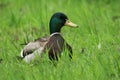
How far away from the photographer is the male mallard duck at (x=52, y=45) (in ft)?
22.5

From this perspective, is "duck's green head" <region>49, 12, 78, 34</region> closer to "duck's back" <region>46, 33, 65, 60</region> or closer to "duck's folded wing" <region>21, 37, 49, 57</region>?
"duck's back" <region>46, 33, 65, 60</region>

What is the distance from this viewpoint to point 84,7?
955 cm

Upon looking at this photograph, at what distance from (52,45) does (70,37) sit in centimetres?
102

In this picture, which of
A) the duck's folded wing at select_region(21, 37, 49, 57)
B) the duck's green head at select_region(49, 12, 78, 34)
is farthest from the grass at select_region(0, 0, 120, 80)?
the duck's green head at select_region(49, 12, 78, 34)

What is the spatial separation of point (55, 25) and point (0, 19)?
2649 millimetres

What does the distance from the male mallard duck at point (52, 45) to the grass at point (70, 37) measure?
0.17 m

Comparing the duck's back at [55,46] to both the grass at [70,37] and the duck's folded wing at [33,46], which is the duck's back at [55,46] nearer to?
the duck's folded wing at [33,46]

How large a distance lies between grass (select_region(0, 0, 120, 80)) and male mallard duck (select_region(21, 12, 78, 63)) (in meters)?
0.17

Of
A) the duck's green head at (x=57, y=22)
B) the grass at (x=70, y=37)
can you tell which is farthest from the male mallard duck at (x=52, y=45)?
the grass at (x=70, y=37)

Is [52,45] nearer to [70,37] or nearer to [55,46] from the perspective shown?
[55,46]

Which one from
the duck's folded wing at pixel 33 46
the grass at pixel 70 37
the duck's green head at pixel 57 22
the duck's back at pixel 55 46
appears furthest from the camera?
the duck's green head at pixel 57 22

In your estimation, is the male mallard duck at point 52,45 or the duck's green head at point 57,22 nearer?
the male mallard duck at point 52,45

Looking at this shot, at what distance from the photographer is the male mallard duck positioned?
6.85 metres

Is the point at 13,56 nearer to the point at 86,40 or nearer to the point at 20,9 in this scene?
the point at 86,40
